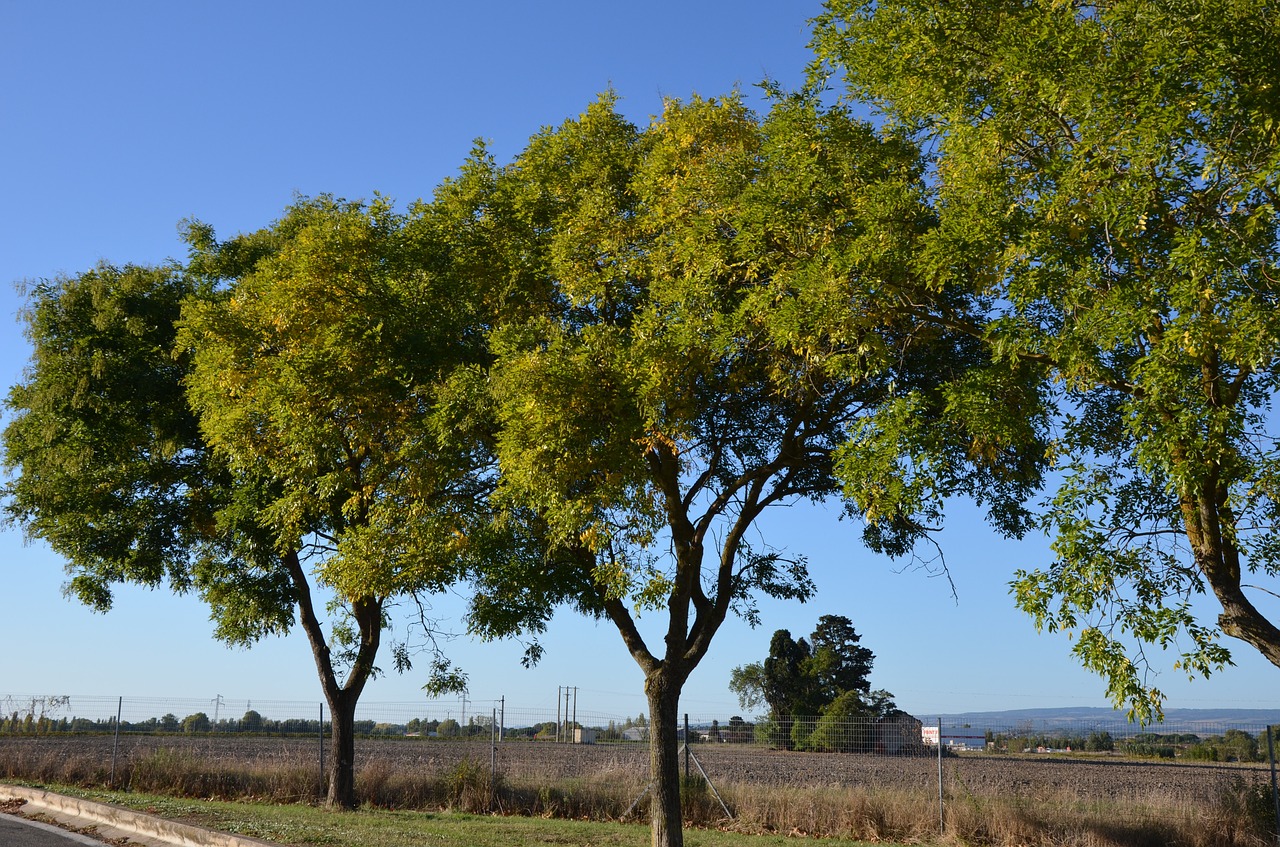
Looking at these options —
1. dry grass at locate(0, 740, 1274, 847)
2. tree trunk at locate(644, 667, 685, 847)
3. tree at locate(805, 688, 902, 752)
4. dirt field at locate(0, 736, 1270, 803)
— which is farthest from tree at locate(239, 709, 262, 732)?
tree trunk at locate(644, 667, 685, 847)

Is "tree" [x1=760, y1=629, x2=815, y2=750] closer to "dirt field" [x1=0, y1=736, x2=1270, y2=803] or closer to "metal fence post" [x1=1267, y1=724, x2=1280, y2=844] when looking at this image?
"dirt field" [x1=0, y1=736, x2=1270, y2=803]

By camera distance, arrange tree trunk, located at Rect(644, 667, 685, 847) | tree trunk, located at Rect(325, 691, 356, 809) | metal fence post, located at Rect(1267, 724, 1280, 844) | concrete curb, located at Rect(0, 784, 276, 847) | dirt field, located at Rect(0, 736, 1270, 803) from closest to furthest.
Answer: concrete curb, located at Rect(0, 784, 276, 847) → tree trunk, located at Rect(644, 667, 685, 847) → metal fence post, located at Rect(1267, 724, 1280, 844) → tree trunk, located at Rect(325, 691, 356, 809) → dirt field, located at Rect(0, 736, 1270, 803)

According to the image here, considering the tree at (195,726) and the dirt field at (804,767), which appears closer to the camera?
the dirt field at (804,767)

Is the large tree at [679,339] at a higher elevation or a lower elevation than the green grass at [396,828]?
higher

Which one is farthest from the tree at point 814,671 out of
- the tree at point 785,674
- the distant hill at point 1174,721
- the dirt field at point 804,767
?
the distant hill at point 1174,721

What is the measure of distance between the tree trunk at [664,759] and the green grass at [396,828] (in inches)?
59.5

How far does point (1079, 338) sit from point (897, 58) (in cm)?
351

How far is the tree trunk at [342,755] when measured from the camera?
693 inches

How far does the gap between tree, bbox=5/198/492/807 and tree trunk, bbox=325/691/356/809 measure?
0.11ft

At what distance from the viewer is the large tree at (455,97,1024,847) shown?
10352 mm

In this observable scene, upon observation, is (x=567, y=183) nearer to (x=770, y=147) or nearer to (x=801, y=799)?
(x=770, y=147)

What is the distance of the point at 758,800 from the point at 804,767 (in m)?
13.6

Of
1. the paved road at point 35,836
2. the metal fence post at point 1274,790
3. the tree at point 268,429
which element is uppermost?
the tree at point 268,429

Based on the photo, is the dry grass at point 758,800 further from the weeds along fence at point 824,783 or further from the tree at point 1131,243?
the tree at point 1131,243
